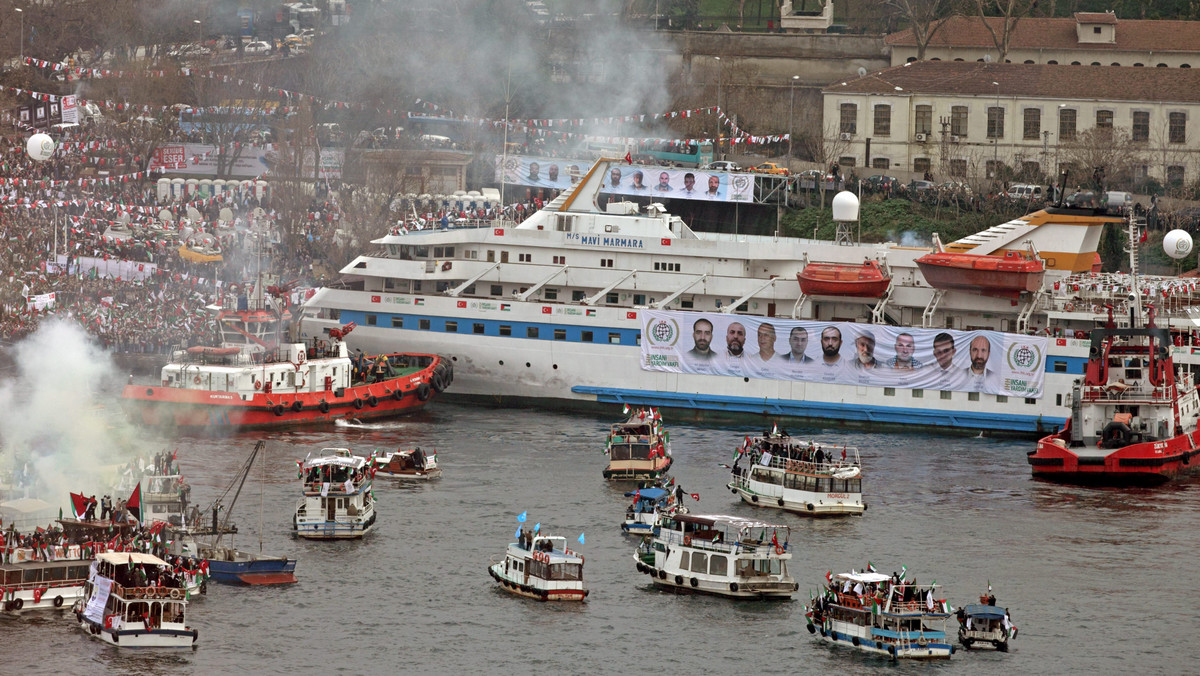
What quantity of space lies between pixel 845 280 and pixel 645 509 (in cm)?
2143

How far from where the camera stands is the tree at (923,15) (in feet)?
349

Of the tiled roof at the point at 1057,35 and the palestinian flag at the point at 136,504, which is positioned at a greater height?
the tiled roof at the point at 1057,35

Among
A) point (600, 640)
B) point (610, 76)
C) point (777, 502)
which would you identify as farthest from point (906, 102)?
point (600, 640)

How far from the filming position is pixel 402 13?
10319 cm

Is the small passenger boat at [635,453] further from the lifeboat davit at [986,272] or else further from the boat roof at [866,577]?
the lifeboat davit at [986,272]

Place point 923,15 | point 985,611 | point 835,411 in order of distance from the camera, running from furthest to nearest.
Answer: point 923,15 < point 835,411 < point 985,611

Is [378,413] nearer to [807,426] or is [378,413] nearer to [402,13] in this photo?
[807,426]

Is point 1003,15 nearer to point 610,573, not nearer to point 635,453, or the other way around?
point 635,453

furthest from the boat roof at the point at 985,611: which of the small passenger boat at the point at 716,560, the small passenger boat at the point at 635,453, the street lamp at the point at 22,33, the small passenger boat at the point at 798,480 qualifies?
the street lamp at the point at 22,33

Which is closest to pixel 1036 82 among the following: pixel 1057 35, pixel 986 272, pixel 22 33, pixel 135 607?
pixel 1057 35

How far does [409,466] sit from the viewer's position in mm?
61125

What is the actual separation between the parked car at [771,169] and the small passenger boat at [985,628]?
1669 inches

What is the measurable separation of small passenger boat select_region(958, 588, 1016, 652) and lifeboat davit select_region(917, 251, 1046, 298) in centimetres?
2796

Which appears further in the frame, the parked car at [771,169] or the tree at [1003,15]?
the tree at [1003,15]
